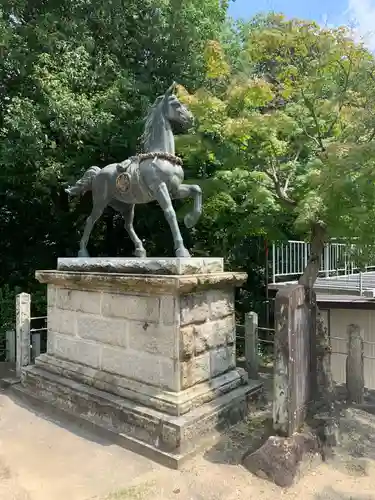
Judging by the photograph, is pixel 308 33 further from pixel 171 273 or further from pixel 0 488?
pixel 0 488

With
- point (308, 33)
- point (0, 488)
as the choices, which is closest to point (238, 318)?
point (308, 33)

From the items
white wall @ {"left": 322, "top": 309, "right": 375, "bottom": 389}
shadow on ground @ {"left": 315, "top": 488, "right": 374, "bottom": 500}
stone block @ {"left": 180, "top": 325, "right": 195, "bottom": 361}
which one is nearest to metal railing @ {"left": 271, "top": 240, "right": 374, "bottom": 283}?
white wall @ {"left": 322, "top": 309, "right": 375, "bottom": 389}

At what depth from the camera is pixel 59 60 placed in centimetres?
720

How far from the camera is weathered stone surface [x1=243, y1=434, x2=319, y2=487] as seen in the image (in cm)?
334

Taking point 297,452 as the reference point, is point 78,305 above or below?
above

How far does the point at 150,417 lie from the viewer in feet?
13.0

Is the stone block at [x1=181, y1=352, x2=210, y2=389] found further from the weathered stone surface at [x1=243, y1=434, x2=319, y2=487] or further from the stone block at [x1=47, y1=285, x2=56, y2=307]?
the stone block at [x1=47, y1=285, x2=56, y2=307]

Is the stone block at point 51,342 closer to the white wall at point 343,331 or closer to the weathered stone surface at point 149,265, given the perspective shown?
the weathered stone surface at point 149,265

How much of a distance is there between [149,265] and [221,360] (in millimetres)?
1430

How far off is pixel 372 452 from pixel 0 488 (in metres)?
3.37

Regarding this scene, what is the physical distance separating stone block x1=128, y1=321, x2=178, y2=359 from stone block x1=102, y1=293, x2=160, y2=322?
0.08m

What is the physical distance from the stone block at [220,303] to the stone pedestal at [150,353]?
0.5 inches

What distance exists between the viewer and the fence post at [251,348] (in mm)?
5793

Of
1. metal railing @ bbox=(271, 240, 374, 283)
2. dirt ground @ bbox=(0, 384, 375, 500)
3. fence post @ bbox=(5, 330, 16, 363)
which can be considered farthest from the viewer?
metal railing @ bbox=(271, 240, 374, 283)
